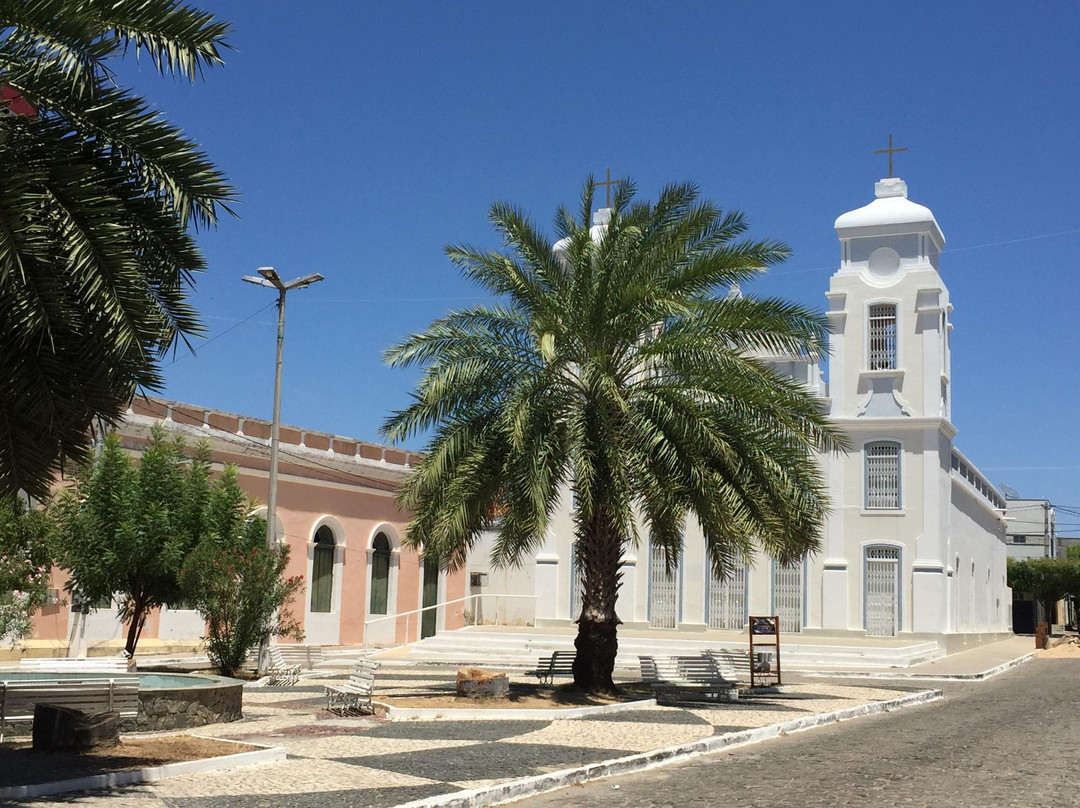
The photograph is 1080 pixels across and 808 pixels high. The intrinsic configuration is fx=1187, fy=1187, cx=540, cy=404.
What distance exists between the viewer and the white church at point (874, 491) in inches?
1339

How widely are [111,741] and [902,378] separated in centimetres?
2790

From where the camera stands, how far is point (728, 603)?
116 ft

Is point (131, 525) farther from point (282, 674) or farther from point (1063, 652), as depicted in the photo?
point (1063, 652)

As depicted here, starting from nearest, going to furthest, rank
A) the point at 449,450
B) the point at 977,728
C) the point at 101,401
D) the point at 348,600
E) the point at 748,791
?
the point at 101,401 → the point at 748,791 → the point at 977,728 → the point at 449,450 → the point at 348,600

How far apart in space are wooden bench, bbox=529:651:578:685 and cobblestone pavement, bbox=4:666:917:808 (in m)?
1.85

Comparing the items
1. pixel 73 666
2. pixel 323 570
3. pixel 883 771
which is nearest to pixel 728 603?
pixel 323 570

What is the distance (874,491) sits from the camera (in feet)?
114

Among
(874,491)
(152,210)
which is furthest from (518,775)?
(874,491)

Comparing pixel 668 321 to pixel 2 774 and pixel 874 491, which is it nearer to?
pixel 2 774

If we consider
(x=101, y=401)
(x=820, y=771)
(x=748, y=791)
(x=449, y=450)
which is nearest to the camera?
(x=101, y=401)

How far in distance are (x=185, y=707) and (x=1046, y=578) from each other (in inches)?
2383

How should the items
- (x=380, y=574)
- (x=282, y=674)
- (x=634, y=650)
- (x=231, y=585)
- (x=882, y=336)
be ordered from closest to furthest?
(x=282, y=674) → (x=231, y=585) → (x=634, y=650) → (x=380, y=574) → (x=882, y=336)

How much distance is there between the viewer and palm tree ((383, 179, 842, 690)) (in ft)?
55.8

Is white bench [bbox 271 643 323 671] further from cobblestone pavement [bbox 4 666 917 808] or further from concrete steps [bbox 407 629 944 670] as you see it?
concrete steps [bbox 407 629 944 670]
